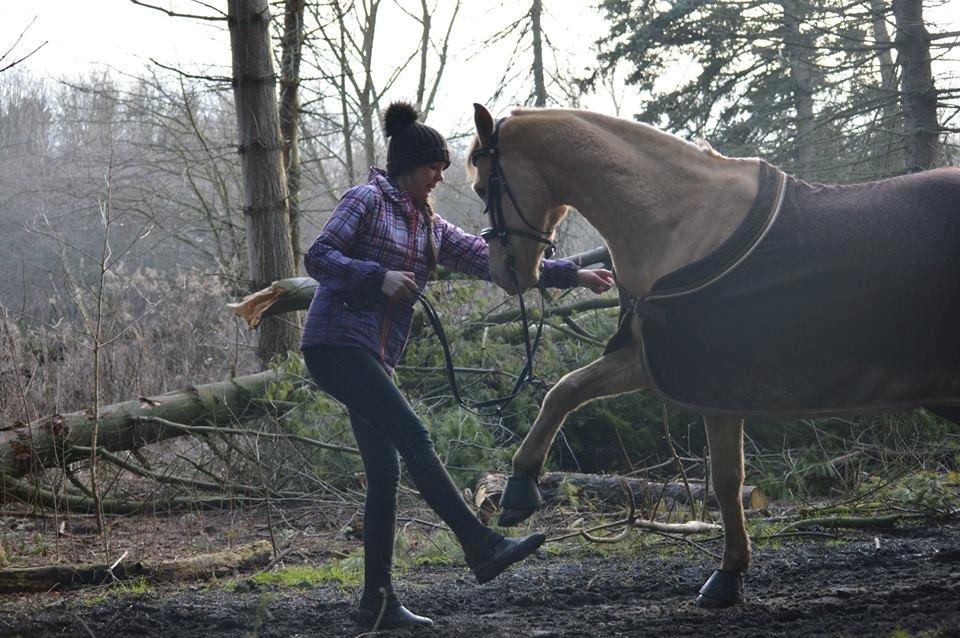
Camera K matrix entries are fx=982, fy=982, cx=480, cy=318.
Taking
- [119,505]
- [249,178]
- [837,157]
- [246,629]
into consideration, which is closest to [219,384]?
[119,505]

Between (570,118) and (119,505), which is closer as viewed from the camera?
(570,118)

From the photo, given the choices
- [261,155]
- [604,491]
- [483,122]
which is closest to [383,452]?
[483,122]

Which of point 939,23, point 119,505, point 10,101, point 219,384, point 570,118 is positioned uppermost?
point 10,101

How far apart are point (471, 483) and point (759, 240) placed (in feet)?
13.6

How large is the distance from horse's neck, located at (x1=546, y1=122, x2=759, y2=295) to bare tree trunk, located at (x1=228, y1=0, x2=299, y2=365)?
5.76 metres

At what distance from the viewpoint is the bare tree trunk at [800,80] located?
471 inches

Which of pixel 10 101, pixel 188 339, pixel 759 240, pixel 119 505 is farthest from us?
pixel 10 101

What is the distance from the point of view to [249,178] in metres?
9.36

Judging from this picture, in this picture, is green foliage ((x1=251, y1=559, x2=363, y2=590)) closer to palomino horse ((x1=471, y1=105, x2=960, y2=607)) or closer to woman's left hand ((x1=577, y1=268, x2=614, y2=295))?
palomino horse ((x1=471, y1=105, x2=960, y2=607))

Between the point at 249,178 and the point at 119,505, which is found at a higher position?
the point at 249,178

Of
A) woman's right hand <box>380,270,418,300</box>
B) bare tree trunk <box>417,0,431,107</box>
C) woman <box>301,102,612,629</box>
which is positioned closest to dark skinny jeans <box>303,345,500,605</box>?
woman <box>301,102,612,629</box>

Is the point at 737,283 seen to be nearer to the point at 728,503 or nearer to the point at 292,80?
the point at 728,503

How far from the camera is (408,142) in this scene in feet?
13.2

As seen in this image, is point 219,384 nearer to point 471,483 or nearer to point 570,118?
point 471,483
